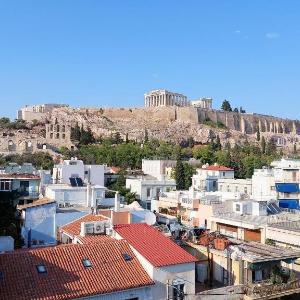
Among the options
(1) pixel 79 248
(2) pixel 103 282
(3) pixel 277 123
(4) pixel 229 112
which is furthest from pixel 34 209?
(3) pixel 277 123

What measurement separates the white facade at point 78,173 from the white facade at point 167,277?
2551 centimetres

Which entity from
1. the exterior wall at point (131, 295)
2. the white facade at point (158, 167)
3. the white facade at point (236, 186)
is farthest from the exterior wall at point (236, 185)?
the exterior wall at point (131, 295)

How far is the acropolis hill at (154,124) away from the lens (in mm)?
92938

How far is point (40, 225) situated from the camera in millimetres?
22031

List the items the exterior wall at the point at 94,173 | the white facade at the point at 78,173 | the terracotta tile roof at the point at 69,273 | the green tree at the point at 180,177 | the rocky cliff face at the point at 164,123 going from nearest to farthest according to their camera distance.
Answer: the terracotta tile roof at the point at 69,273, the white facade at the point at 78,173, the exterior wall at the point at 94,173, the green tree at the point at 180,177, the rocky cliff face at the point at 164,123

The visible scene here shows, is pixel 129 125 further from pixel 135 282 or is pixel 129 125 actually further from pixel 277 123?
pixel 135 282

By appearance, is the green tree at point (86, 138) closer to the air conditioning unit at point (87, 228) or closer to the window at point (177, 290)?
the air conditioning unit at point (87, 228)

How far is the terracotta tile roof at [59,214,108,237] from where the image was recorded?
65.5ft

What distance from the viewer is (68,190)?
2827 centimetres

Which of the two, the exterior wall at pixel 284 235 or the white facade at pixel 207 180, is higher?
the white facade at pixel 207 180

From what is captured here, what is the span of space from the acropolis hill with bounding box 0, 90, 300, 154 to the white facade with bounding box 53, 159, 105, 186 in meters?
42.5

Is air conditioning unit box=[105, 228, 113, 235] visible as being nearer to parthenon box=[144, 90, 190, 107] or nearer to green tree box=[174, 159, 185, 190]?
green tree box=[174, 159, 185, 190]

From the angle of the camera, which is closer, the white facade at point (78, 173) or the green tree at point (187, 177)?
the white facade at point (78, 173)

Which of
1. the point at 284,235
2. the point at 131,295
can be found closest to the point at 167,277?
the point at 131,295
